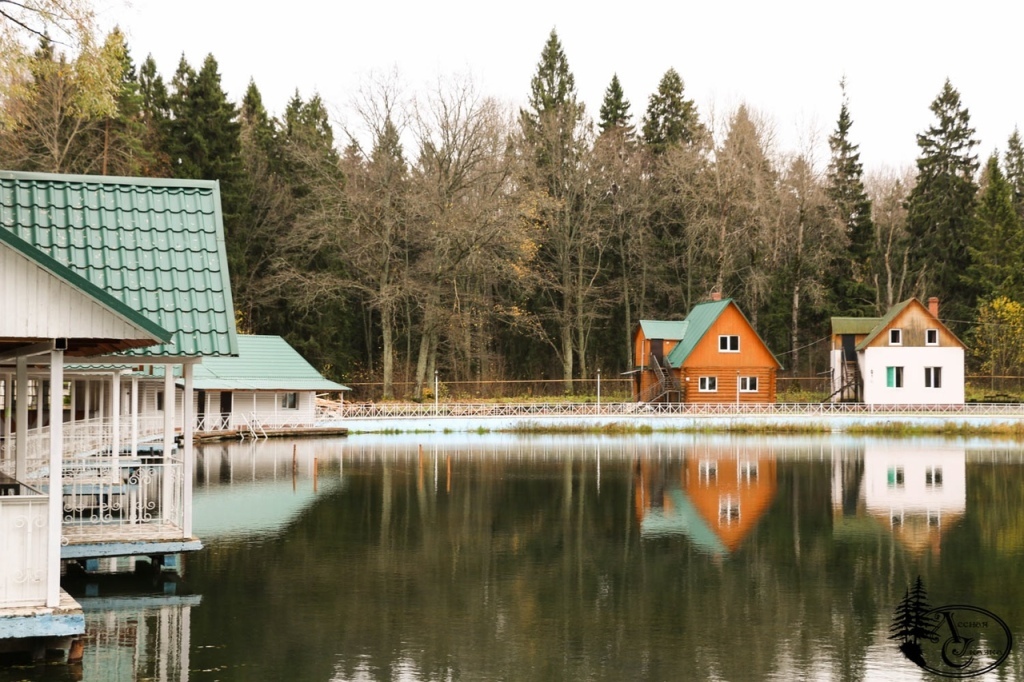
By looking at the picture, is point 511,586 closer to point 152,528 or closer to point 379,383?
point 152,528

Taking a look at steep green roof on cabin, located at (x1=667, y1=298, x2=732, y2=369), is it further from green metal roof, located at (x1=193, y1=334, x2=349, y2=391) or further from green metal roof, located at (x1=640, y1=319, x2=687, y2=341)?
green metal roof, located at (x1=193, y1=334, x2=349, y2=391)

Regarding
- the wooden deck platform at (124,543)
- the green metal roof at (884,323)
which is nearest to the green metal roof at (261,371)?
the green metal roof at (884,323)

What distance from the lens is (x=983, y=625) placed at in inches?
483

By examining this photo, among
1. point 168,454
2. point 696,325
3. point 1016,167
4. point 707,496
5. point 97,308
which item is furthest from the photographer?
point 1016,167

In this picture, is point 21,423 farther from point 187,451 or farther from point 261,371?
point 261,371

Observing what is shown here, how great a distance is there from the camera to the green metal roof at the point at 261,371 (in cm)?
4594

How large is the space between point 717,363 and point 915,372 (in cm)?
1000

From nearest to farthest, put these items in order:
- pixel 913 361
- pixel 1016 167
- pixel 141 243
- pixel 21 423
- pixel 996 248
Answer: pixel 21 423 → pixel 141 243 → pixel 913 361 → pixel 996 248 → pixel 1016 167

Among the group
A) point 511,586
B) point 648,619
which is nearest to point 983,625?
point 648,619

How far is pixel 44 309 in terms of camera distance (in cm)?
950

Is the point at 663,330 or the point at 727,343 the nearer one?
the point at 727,343

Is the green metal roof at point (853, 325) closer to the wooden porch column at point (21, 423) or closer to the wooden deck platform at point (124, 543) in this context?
the wooden deck platform at point (124, 543)

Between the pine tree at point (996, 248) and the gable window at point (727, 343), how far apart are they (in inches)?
687

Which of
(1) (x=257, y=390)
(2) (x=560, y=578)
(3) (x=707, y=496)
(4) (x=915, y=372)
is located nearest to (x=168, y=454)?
(2) (x=560, y=578)
